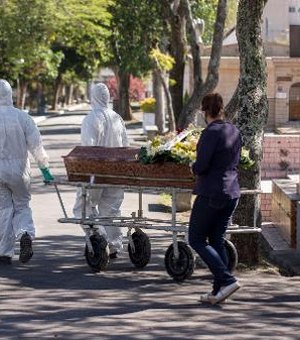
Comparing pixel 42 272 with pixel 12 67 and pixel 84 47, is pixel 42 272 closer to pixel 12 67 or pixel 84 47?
pixel 84 47

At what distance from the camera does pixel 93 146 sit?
39.1 feet

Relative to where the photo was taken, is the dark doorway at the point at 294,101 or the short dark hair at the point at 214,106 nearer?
the short dark hair at the point at 214,106

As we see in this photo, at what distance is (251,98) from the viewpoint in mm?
12344

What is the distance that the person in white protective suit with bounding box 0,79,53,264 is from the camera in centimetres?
1192

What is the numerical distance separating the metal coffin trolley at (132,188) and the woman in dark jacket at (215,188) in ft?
3.60

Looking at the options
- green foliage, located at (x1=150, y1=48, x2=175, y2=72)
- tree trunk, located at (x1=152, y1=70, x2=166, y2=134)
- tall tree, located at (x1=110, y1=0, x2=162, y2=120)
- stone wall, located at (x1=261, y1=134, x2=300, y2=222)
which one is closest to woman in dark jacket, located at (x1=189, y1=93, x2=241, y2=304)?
stone wall, located at (x1=261, y1=134, x2=300, y2=222)

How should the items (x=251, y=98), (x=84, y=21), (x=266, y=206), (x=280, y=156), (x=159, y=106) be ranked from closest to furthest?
(x=251, y=98) → (x=266, y=206) → (x=280, y=156) → (x=84, y=21) → (x=159, y=106)

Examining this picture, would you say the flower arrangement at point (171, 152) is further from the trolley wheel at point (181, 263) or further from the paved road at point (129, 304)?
the paved road at point (129, 304)

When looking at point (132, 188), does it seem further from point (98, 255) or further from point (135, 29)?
point (135, 29)

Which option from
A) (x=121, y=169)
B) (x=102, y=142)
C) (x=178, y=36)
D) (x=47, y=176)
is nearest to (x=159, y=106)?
(x=178, y=36)

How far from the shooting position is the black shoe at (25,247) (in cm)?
1176

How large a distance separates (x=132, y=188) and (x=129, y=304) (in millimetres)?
1718

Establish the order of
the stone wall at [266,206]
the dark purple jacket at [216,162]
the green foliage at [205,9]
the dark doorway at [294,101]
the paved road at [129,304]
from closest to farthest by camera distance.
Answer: the paved road at [129,304]
the dark purple jacket at [216,162]
the stone wall at [266,206]
the green foliage at [205,9]
the dark doorway at [294,101]

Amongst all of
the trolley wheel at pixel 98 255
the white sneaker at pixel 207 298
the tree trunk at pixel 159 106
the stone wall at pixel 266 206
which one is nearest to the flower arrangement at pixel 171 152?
the trolley wheel at pixel 98 255
